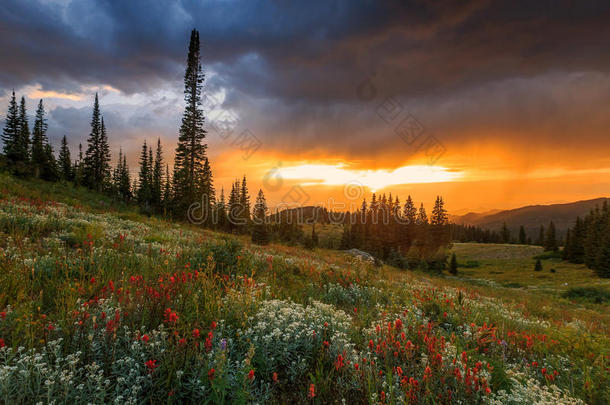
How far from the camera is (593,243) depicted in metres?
62.1

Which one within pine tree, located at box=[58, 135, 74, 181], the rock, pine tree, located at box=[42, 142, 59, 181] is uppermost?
pine tree, located at box=[58, 135, 74, 181]

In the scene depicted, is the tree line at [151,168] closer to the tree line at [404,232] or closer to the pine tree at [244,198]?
the pine tree at [244,198]

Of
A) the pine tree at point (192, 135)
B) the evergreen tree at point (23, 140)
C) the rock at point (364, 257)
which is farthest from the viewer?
the evergreen tree at point (23, 140)

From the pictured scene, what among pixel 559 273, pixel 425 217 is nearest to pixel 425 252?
pixel 425 217

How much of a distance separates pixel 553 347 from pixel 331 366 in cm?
412

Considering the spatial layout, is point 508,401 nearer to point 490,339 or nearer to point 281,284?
point 490,339

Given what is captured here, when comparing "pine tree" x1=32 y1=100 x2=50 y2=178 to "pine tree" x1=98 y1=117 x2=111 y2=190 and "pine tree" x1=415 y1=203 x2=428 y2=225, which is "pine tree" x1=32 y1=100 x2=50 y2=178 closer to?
"pine tree" x1=98 y1=117 x2=111 y2=190

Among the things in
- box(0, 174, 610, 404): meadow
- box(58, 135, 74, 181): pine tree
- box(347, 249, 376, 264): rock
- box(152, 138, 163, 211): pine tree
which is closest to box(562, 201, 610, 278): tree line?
box(347, 249, 376, 264): rock

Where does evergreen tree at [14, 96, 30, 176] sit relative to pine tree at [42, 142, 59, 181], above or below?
above

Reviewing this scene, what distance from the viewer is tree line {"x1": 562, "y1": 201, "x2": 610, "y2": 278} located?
52281 mm

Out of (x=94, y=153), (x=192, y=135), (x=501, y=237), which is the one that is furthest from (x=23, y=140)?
(x=501, y=237)

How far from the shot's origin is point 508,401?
8.36 ft

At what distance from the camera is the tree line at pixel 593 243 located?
52281mm

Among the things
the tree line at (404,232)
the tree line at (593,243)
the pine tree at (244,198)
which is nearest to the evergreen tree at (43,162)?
the pine tree at (244,198)
